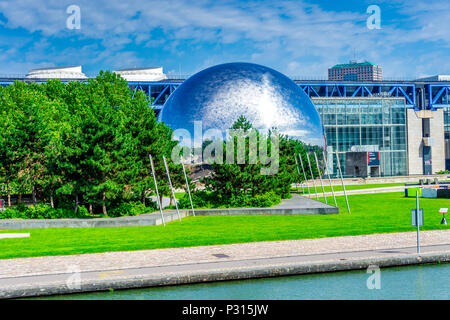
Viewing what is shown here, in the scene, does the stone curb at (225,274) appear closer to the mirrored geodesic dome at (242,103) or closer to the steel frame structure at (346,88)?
the mirrored geodesic dome at (242,103)

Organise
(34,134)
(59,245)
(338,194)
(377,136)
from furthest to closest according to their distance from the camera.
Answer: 1. (377,136)
2. (338,194)
3. (34,134)
4. (59,245)

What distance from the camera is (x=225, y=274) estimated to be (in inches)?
659

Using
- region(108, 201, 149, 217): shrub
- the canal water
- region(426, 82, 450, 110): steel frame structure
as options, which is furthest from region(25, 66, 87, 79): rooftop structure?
the canal water

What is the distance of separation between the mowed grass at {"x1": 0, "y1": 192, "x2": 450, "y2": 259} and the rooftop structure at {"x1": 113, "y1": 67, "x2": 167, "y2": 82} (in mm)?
107349

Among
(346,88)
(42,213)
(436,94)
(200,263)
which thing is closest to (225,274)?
(200,263)

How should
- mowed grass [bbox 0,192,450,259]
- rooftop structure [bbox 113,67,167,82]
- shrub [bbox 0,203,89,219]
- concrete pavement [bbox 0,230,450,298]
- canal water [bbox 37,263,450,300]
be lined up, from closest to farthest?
canal water [bbox 37,263,450,300], concrete pavement [bbox 0,230,450,298], mowed grass [bbox 0,192,450,259], shrub [bbox 0,203,89,219], rooftop structure [bbox 113,67,167,82]

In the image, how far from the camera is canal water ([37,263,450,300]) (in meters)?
15.5

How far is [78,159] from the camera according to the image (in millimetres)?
33688

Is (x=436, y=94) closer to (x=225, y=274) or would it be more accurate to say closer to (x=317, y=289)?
(x=317, y=289)

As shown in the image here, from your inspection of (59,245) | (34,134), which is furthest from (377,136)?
(59,245)

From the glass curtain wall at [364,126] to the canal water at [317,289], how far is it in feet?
273

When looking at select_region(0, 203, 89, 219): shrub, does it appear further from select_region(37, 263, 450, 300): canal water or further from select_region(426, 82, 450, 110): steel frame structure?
select_region(426, 82, 450, 110): steel frame structure
